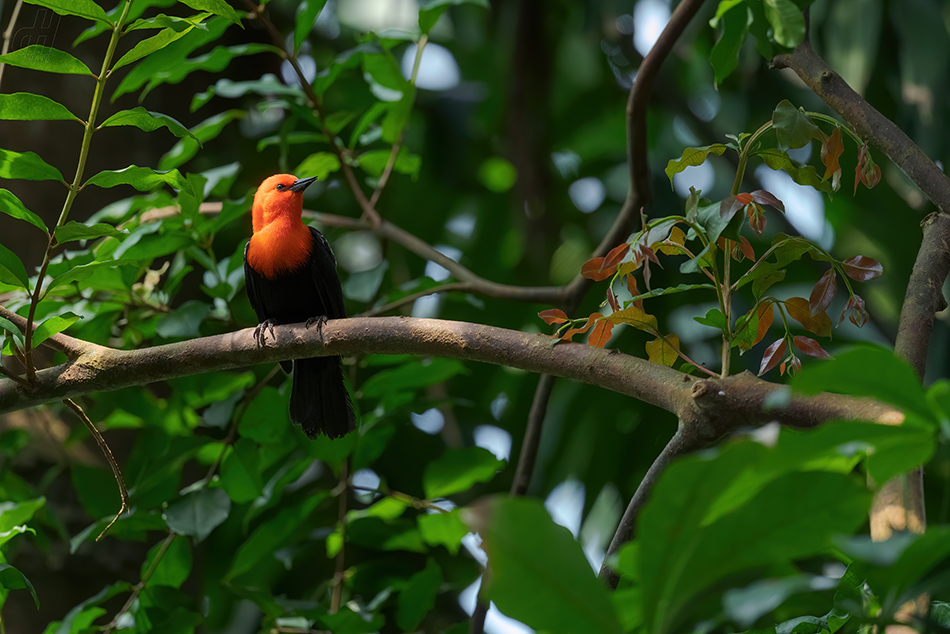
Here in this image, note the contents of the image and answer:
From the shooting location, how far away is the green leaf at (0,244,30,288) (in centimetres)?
181

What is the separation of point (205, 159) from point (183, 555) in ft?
8.11

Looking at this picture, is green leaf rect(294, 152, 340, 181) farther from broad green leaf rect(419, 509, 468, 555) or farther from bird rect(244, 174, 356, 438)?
broad green leaf rect(419, 509, 468, 555)

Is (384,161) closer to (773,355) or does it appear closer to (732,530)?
(773,355)

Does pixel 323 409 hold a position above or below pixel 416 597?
above

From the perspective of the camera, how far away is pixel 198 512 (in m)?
2.38

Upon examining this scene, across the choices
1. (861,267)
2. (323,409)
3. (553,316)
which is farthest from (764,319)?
Answer: (323,409)

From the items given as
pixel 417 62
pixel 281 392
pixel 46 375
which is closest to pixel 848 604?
pixel 46 375

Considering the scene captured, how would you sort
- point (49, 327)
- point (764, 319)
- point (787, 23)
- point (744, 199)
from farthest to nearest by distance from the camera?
1. point (49, 327)
2. point (764, 319)
3. point (744, 199)
4. point (787, 23)

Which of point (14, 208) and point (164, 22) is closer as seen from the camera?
point (164, 22)

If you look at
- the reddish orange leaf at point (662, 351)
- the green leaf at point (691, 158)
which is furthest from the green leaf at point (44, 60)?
the reddish orange leaf at point (662, 351)

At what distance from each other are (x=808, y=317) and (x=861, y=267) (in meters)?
0.14

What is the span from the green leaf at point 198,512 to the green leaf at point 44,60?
4.23 feet

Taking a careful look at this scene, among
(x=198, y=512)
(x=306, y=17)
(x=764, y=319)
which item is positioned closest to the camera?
(x=764, y=319)

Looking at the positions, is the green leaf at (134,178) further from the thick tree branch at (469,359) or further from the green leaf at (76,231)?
the thick tree branch at (469,359)
